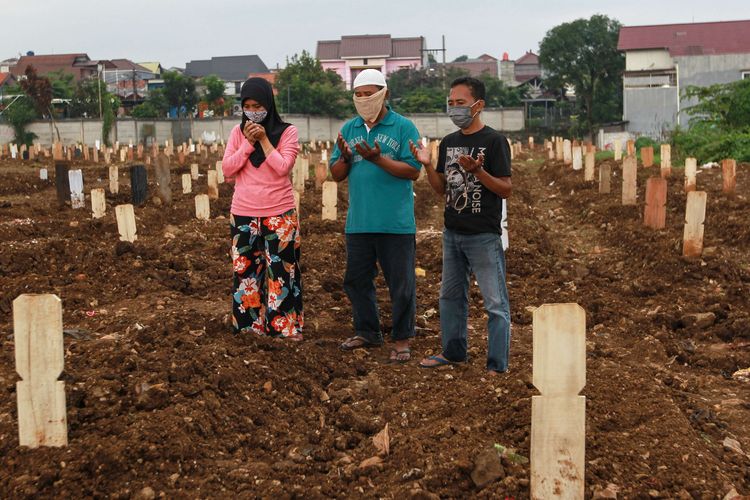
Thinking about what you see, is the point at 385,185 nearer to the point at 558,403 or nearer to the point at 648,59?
the point at 558,403

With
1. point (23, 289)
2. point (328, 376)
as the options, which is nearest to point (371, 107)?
point (328, 376)

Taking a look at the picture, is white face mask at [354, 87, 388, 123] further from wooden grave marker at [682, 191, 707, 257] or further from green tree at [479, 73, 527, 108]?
green tree at [479, 73, 527, 108]

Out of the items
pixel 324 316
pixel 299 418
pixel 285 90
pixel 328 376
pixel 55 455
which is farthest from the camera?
pixel 285 90

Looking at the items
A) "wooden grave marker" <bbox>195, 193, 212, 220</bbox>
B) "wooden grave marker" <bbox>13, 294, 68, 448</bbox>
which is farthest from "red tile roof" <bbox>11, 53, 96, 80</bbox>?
"wooden grave marker" <bbox>13, 294, 68, 448</bbox>

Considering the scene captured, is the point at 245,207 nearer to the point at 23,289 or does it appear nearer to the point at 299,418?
the point at 299,418

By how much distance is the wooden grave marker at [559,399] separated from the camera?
3.21 m

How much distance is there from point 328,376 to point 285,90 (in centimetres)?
4916

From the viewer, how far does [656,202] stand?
10.5m

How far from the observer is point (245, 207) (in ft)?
19.2

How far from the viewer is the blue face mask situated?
580 centimetres

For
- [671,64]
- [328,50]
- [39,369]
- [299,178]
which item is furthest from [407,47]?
[39,369]

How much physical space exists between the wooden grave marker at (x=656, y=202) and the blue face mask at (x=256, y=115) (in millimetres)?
5917

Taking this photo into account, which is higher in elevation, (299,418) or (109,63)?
(109,63)

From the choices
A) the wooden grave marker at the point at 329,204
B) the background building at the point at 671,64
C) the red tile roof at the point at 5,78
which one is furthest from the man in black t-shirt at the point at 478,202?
the red tile roof at the point at 5,78
